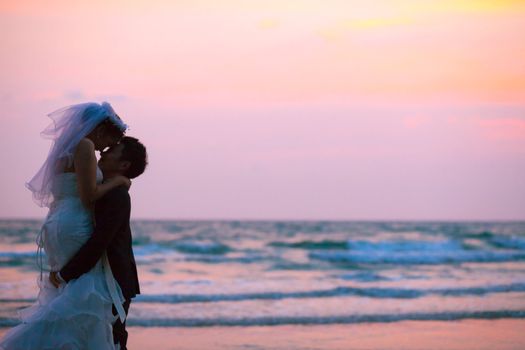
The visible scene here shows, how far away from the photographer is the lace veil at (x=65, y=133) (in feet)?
14.6

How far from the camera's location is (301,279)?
18.4 meters

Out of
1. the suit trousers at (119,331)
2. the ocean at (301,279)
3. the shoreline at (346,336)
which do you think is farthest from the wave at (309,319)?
the suit trousers at (119,331)

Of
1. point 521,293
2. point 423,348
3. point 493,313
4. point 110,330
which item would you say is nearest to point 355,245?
point 521,293

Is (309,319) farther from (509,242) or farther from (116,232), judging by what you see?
(509,242)

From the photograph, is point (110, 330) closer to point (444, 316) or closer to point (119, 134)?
point (119, 134)

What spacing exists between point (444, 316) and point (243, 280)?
6.99 m

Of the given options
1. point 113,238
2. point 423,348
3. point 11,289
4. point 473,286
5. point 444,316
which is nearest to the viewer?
point 113,238

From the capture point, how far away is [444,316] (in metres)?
11.4

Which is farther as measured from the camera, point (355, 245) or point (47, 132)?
point (355, 245)

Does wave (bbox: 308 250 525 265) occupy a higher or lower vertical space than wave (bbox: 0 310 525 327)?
higher

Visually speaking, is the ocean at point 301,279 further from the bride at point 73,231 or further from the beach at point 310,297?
the bride at point 73,231

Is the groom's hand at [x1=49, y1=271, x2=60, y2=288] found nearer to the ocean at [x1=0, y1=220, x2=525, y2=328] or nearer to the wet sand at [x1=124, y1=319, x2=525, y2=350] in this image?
the wet sand at [x1=124, y1=319, x2=525, y2=350]

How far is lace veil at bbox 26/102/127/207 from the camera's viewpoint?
4445 mm

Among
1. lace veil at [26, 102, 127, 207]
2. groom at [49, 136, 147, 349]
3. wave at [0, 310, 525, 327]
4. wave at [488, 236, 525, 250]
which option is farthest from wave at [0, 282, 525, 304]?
wave at [488, 236, 525, 250]
